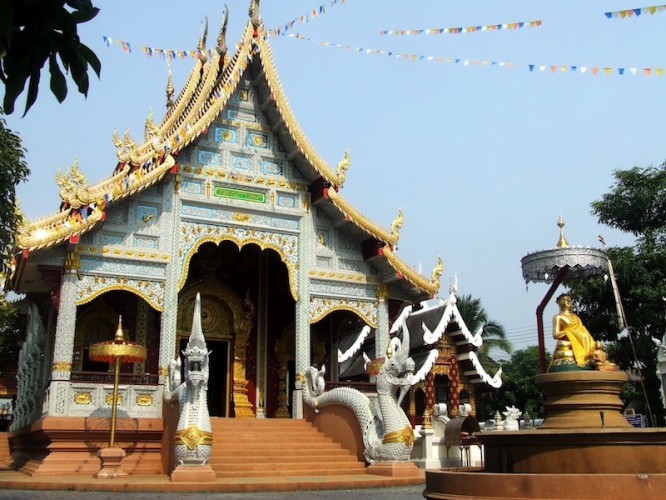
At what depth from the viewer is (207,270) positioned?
1734 centimetres

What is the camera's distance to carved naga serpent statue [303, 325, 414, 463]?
12.8 m

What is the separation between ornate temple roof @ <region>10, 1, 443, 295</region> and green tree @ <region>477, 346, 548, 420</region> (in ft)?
67.0

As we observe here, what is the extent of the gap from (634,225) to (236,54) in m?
12.1

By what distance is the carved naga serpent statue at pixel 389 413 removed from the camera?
1280cm

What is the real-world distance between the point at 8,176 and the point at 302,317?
759cm

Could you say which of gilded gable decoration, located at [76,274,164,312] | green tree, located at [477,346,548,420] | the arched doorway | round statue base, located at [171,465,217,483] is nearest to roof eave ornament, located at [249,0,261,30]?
the arched doorway

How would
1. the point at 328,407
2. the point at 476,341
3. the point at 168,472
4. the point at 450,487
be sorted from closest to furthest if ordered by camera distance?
the point at 450,487
the point at 168,472
the point at 328,407
the point at 476,341

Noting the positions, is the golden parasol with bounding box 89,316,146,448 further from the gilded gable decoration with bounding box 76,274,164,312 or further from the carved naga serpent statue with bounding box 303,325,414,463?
the carved naga serpent statue with bounding box 303,325,414,463

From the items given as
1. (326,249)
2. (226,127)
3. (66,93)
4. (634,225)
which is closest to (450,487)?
(66,93)

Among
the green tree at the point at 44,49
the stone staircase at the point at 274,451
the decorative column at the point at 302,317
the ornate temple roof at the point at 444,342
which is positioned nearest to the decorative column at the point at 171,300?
the stone staircase at the point at 274,451

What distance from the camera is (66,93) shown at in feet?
11.1

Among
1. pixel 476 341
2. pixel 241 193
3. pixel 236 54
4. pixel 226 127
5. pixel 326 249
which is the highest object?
pixel 236 54

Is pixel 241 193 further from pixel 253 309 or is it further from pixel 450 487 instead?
pixel 450 487

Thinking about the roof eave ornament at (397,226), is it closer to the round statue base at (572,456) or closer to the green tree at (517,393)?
the round statue base at (572,456)
